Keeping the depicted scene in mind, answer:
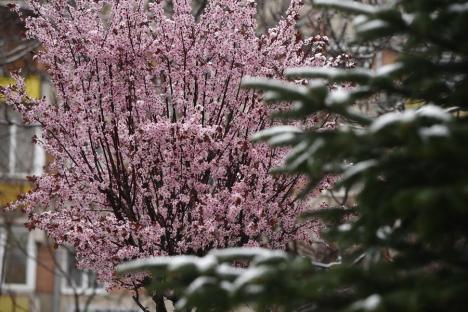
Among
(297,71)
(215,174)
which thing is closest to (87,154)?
(215,174)

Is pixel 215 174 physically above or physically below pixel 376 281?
above

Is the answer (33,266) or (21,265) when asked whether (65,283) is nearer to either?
(33,266)

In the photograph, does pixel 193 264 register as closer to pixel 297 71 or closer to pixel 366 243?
pixel 366 243

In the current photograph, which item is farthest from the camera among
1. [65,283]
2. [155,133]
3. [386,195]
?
[65,283]

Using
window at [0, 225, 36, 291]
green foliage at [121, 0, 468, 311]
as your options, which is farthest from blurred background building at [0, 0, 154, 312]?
green foliage at [121, 0, 468, 311]

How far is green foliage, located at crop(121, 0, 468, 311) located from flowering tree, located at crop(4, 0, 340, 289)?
3.71 m

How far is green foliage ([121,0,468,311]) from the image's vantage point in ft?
12.6

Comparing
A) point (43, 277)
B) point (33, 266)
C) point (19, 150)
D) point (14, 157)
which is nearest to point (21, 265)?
point (33, 266)

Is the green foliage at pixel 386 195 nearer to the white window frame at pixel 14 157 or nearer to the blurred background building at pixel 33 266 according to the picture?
the blurred background building at pixel 33 266

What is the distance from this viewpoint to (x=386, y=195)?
4270mm

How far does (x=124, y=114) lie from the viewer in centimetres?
871

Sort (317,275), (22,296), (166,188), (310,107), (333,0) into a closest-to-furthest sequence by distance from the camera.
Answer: (317,275)
(310,107)
(333,0)
(166,188)
(22,296)

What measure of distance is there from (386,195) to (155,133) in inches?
173

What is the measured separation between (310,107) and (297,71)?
16.6 inches
